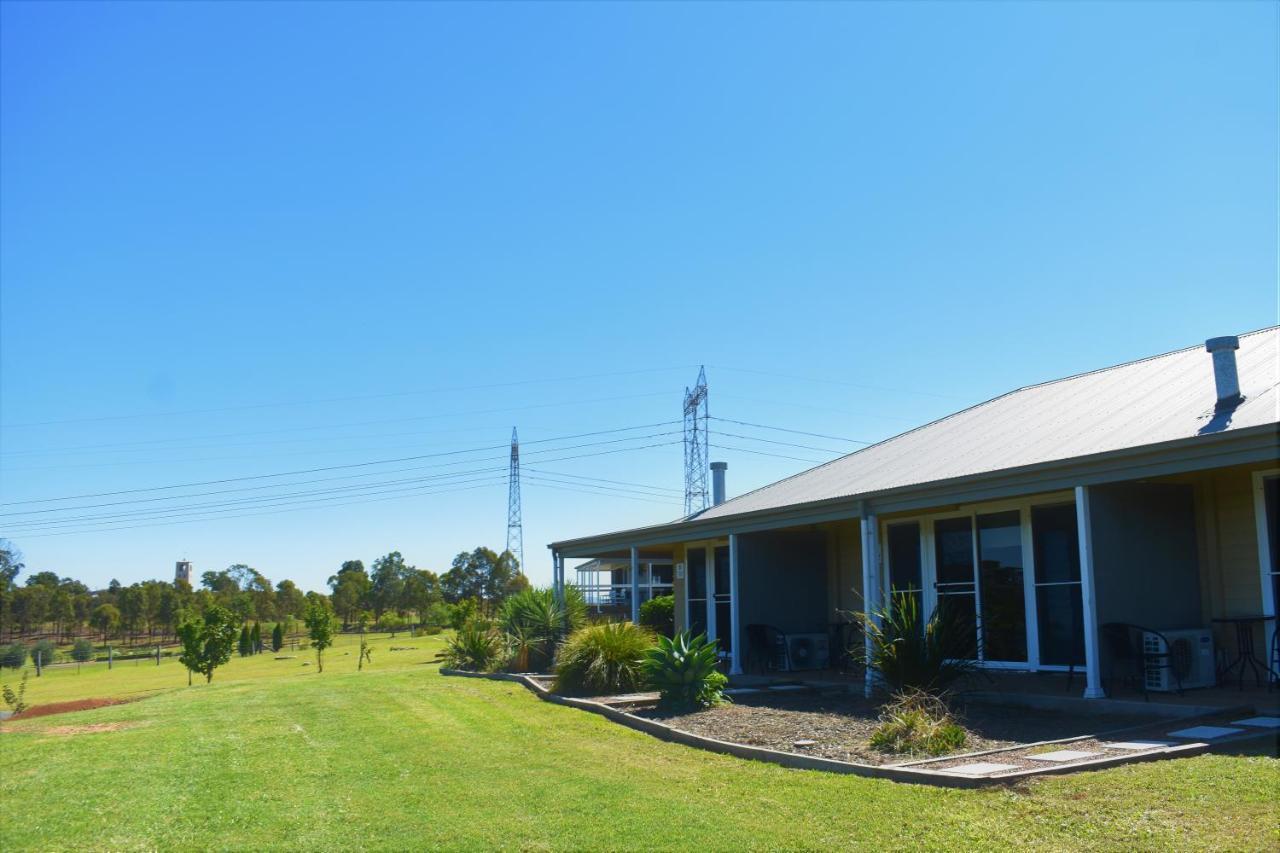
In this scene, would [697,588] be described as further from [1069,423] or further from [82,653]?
[82,653]

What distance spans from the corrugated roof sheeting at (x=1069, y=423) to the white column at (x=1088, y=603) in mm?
598

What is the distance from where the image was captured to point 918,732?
27.7ft

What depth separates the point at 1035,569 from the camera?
41.5 ft

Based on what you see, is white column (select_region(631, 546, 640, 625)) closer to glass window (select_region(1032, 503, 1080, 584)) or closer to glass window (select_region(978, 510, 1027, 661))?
glass window (select_region(978, 510, 1027, 661))

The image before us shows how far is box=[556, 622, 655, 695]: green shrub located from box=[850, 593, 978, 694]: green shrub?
416cm

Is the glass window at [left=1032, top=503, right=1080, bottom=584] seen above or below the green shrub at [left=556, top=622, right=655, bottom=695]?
above

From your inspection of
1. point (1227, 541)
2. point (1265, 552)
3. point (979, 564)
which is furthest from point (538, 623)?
point (1265, 552)

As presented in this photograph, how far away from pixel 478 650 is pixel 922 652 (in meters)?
12.0

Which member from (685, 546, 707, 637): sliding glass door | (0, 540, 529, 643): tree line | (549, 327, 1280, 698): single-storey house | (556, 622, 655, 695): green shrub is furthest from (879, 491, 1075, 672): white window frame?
(0, 540, 529, 643): tree line

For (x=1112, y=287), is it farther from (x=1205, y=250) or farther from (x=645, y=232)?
(x=645, y=232)

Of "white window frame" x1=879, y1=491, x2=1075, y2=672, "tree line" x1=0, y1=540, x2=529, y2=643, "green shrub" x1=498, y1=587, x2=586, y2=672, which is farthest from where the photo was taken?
"tree line" x1=0, y1=540, x2=529, y2=643

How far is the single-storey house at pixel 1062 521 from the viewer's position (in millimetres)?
10234

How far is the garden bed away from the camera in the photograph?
8570mm

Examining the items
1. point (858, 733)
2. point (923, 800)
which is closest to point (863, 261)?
point (858, 733)
